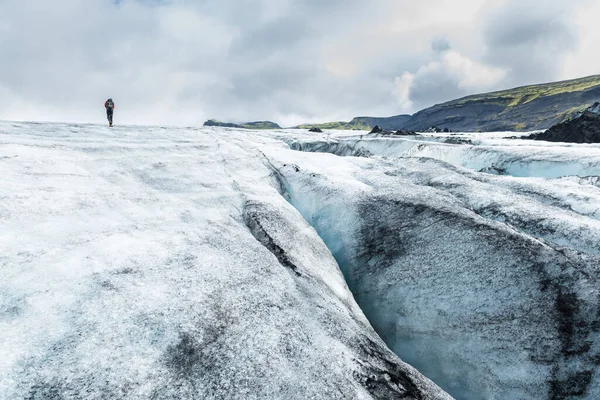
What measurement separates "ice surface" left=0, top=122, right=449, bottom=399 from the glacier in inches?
1.2

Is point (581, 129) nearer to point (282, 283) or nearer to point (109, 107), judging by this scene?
point (282, 283)

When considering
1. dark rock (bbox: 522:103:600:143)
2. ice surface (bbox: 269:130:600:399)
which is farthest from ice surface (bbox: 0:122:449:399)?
dark rock (bbox: 522:103:600:143)

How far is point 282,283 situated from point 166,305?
2254mm

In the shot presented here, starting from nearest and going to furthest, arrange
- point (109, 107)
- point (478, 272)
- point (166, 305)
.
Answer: point (166, 305) → point (478, 272) → point (109, 107)

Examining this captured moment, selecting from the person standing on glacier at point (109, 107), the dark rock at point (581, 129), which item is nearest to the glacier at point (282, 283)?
the person standing on glacier at point (109, 107)

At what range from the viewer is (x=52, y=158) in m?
10.8

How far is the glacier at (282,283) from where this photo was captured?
4.45 metres

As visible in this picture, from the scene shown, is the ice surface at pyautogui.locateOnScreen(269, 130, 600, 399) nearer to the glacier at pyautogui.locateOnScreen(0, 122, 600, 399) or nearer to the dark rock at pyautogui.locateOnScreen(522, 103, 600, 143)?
the glacier at pyautogui.locateOnScreen(0, 122, 600, 399)

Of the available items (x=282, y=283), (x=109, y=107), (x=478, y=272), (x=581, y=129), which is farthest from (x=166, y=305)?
(x=581, y=129)

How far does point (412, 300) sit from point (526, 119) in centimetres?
21240

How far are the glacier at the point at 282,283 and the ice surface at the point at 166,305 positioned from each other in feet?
0.10

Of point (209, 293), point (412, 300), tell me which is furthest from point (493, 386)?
Answer: point (209, 293)

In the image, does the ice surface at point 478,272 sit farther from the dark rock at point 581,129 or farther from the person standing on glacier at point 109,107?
the dark rock at point 581,129

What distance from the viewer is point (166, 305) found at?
5.25 m
